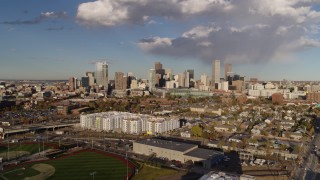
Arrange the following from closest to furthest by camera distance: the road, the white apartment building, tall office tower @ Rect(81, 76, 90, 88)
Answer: the road → the white apartment building → tall office tower @ Rect(81, 76, 90, 88)

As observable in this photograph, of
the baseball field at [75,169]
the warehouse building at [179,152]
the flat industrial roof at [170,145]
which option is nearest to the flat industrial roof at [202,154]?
the warehouse building at [179,152]

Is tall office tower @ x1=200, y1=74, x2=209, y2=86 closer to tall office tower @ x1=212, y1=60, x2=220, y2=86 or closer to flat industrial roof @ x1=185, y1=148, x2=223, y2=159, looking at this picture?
tall office tower @ x1=212, y1=60, x2=220, y2=86

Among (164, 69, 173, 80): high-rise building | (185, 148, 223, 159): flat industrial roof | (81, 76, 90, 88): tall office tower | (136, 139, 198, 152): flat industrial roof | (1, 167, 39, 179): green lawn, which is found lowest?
(1, 167, 39, 179): green lawn

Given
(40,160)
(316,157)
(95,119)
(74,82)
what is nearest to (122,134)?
(95,119)

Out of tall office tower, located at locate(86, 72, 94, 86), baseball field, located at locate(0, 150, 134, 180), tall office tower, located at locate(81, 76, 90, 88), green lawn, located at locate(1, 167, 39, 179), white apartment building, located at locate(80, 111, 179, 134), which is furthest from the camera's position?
tall office tower, located at locate(86, 72, 94, 86)

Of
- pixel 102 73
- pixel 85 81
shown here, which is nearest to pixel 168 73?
pixel 102 73

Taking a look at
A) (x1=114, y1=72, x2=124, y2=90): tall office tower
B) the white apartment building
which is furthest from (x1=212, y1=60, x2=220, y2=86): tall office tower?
the white apartment building

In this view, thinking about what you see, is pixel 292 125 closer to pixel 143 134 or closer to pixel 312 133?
pixel 312 133
